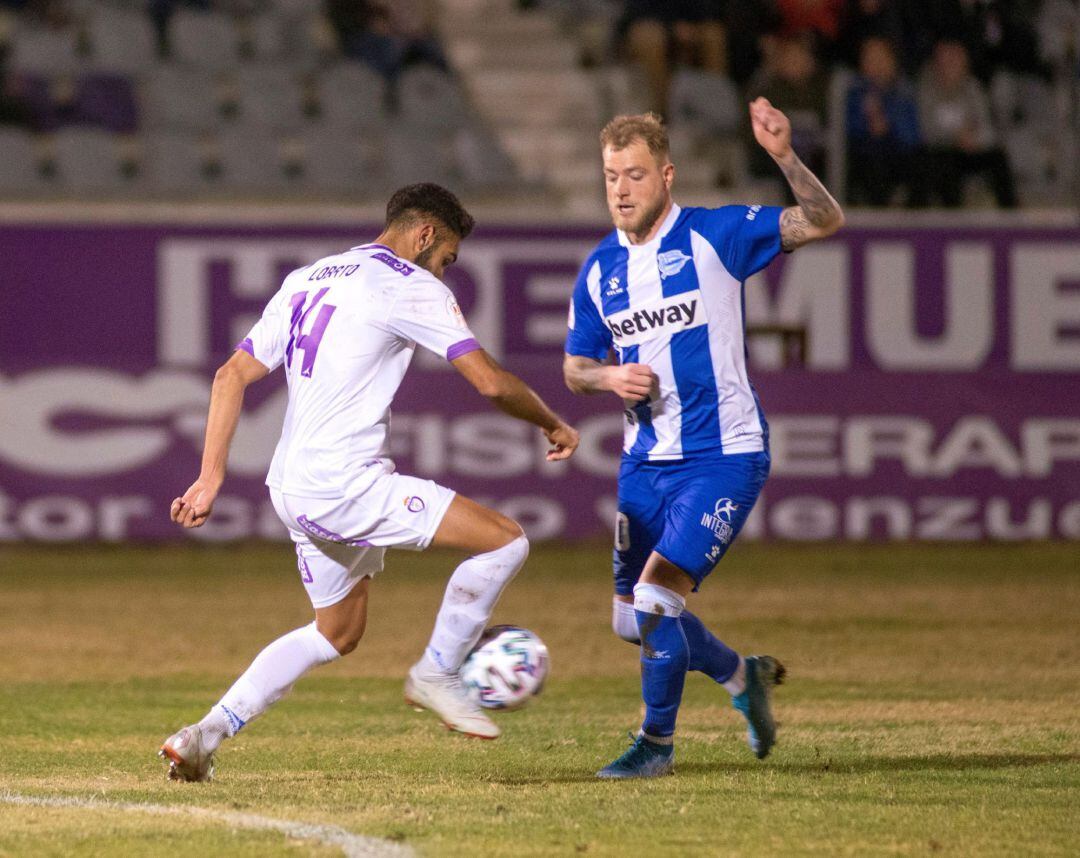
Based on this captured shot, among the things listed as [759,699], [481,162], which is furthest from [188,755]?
[481,162]

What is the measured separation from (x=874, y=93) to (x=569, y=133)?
11.5 ft

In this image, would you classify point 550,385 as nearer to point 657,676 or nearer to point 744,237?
point 744,237

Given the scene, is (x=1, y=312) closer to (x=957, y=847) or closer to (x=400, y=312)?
(x=400, y=312)

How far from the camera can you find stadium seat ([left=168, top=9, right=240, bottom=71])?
18031 mm

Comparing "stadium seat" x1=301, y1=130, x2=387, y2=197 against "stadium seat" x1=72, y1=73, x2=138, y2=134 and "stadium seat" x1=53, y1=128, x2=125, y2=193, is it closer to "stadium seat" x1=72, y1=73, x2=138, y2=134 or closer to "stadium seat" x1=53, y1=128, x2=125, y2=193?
"stadium seat" x1=72, y1=73, x2=138, y2=134

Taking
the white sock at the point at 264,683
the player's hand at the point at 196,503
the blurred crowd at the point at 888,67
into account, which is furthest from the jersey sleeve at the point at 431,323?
the blurred crowd at the point at 888,67

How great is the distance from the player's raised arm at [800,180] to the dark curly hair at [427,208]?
107 centimetres

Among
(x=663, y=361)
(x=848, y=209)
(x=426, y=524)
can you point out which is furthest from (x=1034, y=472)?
(x=426, y=524)

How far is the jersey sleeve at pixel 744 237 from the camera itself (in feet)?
21.2

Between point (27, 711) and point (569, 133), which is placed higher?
point (569, 133)

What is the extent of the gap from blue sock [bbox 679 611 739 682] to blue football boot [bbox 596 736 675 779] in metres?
0.34

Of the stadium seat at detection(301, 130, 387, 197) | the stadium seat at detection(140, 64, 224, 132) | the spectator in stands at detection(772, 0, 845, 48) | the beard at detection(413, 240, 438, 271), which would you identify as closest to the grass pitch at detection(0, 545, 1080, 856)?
the beard at detection(413, 240, 438, 271)

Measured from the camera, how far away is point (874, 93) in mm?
16797

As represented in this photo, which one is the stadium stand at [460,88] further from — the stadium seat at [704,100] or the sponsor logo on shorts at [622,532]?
the sponsor logo on shorts at [622,532]
